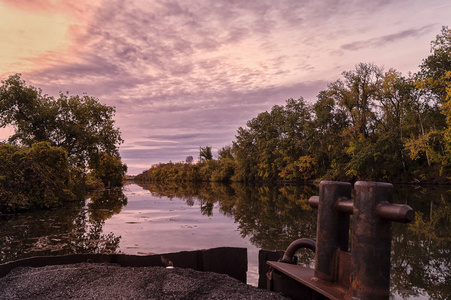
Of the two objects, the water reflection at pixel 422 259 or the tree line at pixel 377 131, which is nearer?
the water reflection at pixel 422 259

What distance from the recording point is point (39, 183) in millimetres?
19062

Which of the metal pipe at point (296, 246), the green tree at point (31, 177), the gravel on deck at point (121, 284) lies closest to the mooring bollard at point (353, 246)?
the metal pipe at point (296, 246)

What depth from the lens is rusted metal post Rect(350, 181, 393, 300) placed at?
2682 mm

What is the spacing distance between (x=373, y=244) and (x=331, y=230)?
0.67m

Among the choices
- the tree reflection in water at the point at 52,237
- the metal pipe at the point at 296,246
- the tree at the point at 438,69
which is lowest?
the tree reflection in water at the point at 52,237

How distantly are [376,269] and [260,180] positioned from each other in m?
75.1

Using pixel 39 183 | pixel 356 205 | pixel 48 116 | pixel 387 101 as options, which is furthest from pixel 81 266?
pixel 387 101

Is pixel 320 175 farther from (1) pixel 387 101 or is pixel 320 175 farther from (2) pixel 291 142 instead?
(1) pixel 387 101

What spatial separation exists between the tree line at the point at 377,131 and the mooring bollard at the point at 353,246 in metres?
37.1

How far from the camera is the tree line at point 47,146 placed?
58.8ft

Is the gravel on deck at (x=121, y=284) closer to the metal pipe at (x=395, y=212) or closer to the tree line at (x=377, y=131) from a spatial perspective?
the metal pipe at (x=395, y=212)

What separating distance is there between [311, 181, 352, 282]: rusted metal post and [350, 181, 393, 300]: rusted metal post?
56 centimetres

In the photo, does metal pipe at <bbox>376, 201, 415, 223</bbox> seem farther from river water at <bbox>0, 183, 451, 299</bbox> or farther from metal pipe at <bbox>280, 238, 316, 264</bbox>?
river water at <bbox>0, 183, 451, 299</bbox>

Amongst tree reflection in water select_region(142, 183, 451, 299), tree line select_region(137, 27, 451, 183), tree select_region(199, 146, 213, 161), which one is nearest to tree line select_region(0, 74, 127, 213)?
tree reflection in water select_region(142, 183, 451, 299)
